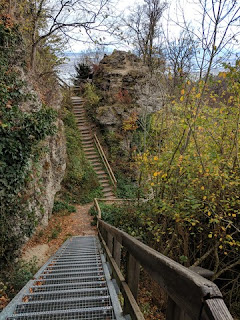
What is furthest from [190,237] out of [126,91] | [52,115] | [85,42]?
[126,91]

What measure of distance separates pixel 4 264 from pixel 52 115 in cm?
433

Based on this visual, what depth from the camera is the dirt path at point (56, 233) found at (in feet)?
24.4

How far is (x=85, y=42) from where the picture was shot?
9.49 metres

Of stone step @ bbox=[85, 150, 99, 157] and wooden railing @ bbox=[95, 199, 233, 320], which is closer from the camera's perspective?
wooden railing @ bbox=[95, 199, 233, 320]

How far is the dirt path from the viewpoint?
24.4ft

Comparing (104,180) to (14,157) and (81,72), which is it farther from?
(81,72)

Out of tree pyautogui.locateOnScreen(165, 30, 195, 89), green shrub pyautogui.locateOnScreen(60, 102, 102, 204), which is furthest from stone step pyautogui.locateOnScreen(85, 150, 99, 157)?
tree pyautogui.locateOnScreen(165, 30, 195, 89)

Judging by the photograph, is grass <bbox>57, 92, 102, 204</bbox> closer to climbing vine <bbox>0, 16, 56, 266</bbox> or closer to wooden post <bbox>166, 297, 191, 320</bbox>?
climbing vine <bbox>0, 16, 56, 266</bbox>

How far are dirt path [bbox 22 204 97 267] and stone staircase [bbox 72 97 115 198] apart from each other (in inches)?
81.1

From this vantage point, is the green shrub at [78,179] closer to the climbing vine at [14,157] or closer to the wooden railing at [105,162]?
the wooden railing at [105,162]

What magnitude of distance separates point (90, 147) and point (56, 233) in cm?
846

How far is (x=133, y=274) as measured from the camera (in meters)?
1.88

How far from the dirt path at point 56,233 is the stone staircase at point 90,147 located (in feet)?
6.76

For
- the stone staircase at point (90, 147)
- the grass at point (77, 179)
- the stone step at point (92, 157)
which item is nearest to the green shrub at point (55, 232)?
the grass at point (77, 179)
